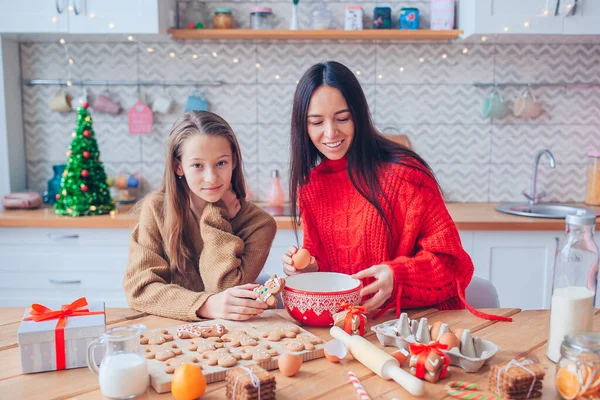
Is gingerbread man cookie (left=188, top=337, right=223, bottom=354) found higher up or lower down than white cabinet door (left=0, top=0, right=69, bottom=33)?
lower down

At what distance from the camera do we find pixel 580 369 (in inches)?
32.4

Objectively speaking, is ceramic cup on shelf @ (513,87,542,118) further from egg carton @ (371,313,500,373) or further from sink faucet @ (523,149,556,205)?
egg carton @ (371,313,500,373)

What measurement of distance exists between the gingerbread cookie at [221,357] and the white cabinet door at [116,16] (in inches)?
77.1

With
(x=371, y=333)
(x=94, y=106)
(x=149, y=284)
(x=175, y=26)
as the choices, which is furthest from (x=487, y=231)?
(x=94, y=106)

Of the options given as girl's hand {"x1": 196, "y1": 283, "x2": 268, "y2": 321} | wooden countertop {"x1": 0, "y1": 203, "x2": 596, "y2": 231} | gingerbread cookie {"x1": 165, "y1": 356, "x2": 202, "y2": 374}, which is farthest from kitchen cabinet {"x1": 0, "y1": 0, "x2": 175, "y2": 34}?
gingerbread cookie {"x1": 165, "y1": 356, "x2": 202, "y2": 374}

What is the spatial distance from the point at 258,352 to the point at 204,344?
111mm

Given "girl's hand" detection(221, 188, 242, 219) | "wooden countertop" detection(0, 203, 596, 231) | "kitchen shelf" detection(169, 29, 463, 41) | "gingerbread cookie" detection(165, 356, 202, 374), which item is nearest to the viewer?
"gingerbread cookie" detection(165, 356, 202, 374)

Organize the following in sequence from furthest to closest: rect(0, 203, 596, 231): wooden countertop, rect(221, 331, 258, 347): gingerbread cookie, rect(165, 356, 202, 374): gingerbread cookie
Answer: rect(0, 203, 596, 231): wooden countertop < rect(221, 331, 258, 347): gingerbread cookie < rect(165, 356, 202, 374): gingerbread cookie

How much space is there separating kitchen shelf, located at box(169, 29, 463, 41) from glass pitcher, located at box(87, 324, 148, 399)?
80.9 inches

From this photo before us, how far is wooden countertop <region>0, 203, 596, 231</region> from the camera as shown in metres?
2.43

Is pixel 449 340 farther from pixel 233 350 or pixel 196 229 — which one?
pixel 196 229

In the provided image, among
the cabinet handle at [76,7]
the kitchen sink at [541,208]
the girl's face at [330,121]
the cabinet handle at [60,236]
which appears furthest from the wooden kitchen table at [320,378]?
the cabinet handle at [76,7]

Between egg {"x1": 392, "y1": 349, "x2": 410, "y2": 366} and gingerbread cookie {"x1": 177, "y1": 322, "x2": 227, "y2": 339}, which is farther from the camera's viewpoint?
gingerbread cookie {"x1": 177, "y1": 322, "x2": 227, "y2": 339}

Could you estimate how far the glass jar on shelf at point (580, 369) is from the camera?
82 centimetres
